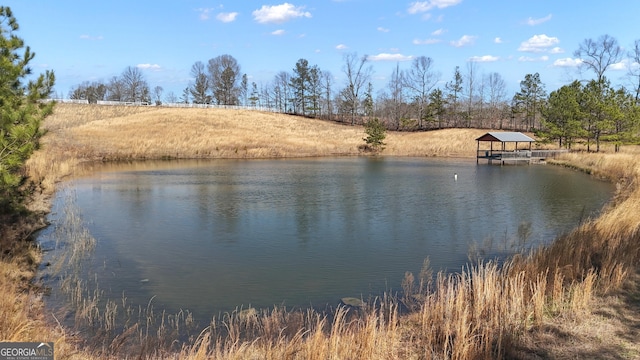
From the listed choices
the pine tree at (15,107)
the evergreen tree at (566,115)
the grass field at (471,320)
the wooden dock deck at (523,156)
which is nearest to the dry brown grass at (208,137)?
the wooden dock deck at (523,156)

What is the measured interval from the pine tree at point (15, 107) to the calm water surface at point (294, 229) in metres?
3.03

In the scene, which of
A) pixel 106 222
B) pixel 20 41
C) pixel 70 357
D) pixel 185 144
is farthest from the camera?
pixel 185 144

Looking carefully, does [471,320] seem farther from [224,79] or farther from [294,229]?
[224,79]

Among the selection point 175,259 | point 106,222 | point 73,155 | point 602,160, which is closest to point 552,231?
point 175,259

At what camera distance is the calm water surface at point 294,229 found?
9.40 m

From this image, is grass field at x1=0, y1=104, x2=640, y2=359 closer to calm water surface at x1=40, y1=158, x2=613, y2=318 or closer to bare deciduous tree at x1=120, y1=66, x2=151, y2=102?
calm water surface at x1=40, y1=158, x2=613, y2=318

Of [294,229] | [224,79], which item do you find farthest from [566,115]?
[224,79]

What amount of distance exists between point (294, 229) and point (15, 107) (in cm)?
832

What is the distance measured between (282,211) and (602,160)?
26322 millimetres

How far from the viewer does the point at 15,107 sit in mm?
9180

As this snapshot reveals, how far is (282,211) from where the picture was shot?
17609 millimetres

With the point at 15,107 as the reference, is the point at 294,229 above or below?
below

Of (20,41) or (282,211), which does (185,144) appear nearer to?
(282,211)

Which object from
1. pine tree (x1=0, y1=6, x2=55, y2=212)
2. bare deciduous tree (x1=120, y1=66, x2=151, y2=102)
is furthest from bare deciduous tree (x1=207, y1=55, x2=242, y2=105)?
pine tree (x1=0, y1=6, x2=55, y2=212)
